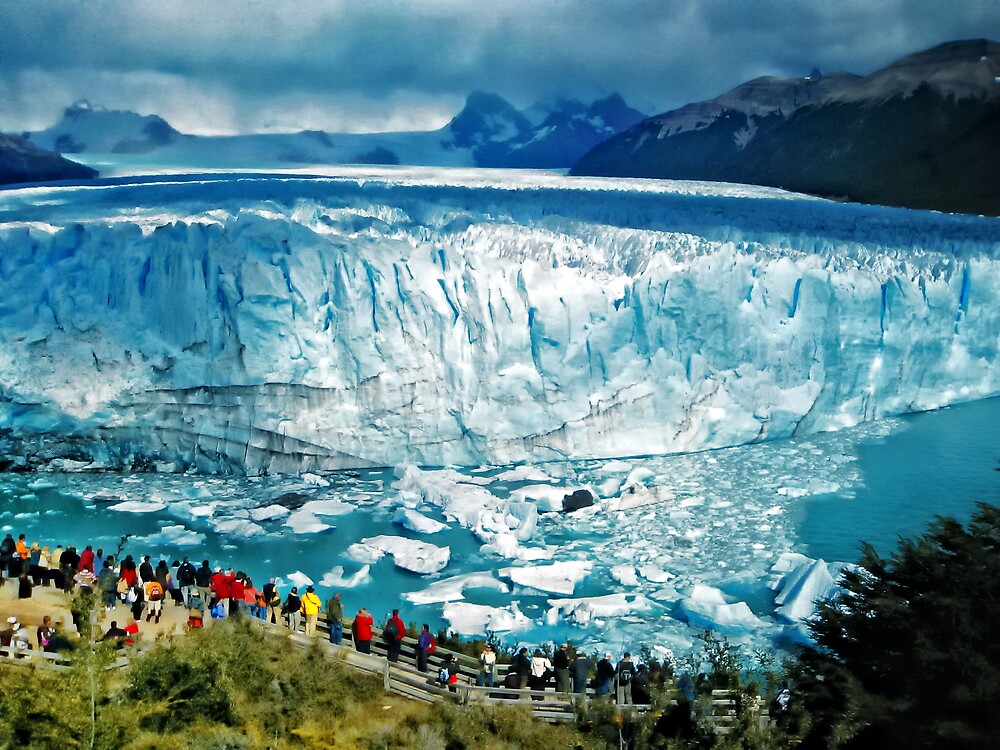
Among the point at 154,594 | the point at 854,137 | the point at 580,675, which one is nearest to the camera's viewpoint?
the point at 580,675

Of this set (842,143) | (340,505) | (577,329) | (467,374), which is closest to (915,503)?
(577,329)

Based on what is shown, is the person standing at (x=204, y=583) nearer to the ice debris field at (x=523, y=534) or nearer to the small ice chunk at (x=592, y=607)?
the ice debris field at (x=523, y=534)

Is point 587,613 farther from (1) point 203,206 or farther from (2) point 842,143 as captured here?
(2) point 842,143

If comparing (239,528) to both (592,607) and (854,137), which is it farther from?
(854,137)

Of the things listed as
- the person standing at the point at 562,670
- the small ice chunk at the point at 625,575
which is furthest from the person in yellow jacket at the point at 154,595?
the small ice chunk at the point at 625,575

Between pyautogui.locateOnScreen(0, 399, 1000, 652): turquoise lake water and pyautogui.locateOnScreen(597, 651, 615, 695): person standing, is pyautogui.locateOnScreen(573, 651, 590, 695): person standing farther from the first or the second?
pyautogui.locateOnScreen(0, 399, 1000, 652): turquoise lake water

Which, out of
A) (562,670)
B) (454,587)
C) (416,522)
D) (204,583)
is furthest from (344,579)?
(562,670)

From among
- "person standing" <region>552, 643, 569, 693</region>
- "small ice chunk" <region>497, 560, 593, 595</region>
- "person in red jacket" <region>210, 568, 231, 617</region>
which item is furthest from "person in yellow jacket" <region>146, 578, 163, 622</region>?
"small ice chunk" <region>497, 560, 593, 595</region>
